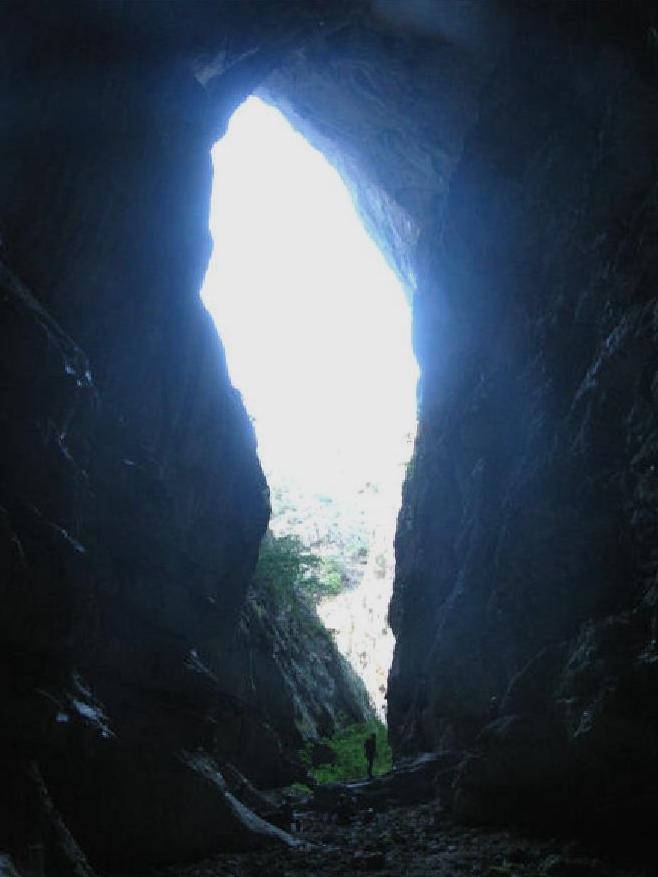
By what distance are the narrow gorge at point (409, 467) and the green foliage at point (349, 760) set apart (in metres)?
0.92

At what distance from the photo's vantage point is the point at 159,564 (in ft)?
43.0

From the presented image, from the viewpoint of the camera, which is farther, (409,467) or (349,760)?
(409,467)

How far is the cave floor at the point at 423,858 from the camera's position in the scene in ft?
24.4

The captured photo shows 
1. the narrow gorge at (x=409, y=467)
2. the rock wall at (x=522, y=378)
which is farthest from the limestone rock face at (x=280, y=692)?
the rock wall at (x=522, y=378)

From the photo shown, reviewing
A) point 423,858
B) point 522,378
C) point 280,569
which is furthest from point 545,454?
point 280,569

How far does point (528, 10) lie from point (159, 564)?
17.0m

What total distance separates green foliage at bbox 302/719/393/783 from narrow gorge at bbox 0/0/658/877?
0.92 m

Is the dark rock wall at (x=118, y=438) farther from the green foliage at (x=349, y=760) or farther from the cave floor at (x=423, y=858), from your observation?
the green foliage at (x=349, y=760)

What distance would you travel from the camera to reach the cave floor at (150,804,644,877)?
7.45 meters

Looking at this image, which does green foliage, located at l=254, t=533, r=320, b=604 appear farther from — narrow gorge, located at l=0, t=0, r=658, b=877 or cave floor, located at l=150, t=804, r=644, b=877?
cave floor, located at l=150, t=804, r=644, b=877

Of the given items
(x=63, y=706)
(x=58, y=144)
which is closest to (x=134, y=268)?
(x=58, y=144)

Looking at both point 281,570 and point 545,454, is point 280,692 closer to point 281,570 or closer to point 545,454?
point 281,570

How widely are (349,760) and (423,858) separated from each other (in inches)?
529

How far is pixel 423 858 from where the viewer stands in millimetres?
9109
